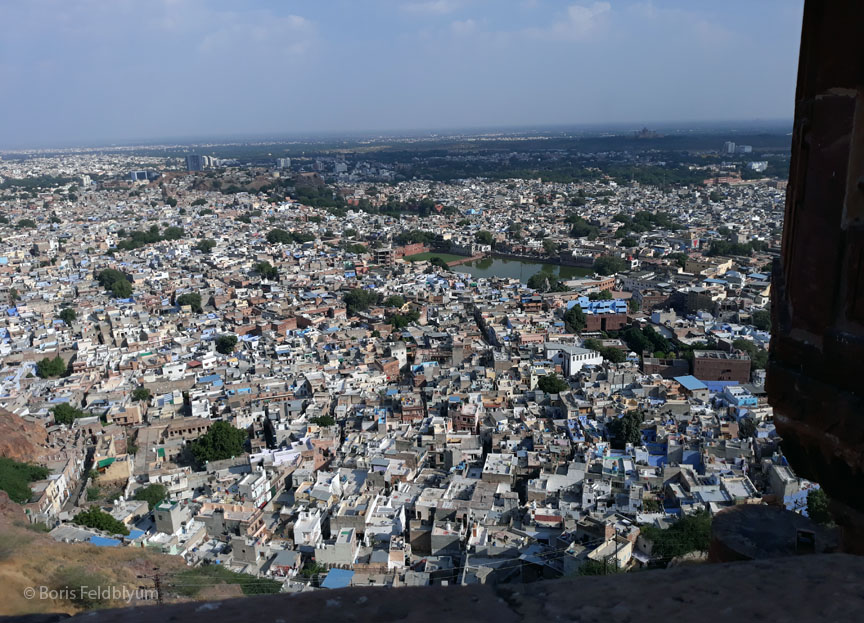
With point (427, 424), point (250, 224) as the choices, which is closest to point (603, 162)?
point (250, 224)

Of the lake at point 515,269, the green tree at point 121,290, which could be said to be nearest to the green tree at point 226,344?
the green tree at point 121,290

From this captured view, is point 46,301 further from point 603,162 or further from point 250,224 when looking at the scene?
point 603,162

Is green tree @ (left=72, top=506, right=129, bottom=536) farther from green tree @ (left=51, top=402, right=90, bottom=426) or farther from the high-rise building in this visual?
the high-rise building

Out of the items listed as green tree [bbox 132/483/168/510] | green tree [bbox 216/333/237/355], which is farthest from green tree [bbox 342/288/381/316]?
green tree [bbox 132/483/168/510]

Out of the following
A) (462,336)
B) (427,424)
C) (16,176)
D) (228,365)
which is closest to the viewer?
(427,424)

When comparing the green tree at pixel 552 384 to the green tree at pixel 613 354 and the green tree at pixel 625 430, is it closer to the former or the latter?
the green tree at pixel 625 430

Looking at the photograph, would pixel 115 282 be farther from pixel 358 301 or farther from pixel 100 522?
pixel 100 522
